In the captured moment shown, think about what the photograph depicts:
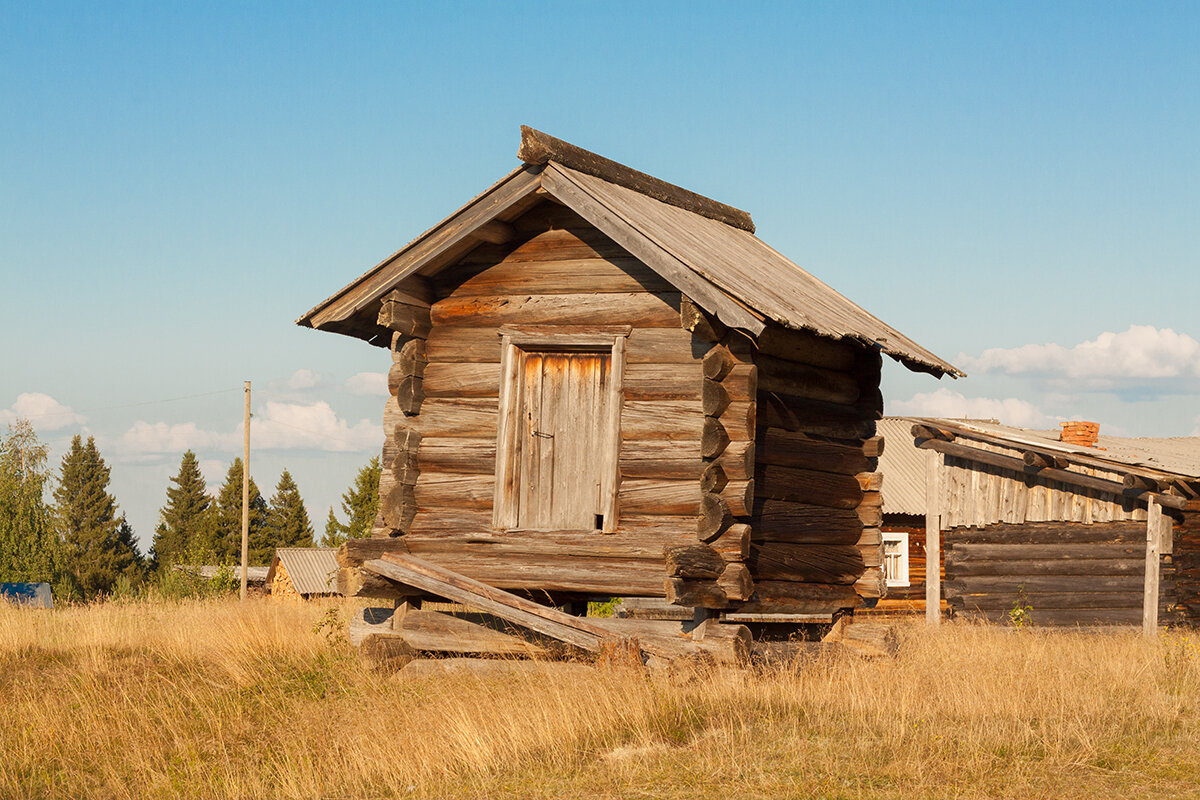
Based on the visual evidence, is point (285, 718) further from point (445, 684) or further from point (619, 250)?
point (619, 250)

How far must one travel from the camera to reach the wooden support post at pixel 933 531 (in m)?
22.4

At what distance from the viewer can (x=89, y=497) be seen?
262 feet

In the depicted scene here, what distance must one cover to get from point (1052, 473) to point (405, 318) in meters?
13.2

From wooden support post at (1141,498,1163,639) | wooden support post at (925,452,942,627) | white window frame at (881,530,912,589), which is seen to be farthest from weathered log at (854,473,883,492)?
white window frame at (881,530,912,589)

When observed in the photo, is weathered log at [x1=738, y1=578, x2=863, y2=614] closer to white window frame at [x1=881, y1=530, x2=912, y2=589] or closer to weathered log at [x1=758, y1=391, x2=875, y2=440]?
weathered log at [x1=758, y1=391, x2=875, y2=440]

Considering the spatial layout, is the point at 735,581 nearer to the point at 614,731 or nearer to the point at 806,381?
the point at 614,731

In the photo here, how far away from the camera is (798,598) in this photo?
12.2 m

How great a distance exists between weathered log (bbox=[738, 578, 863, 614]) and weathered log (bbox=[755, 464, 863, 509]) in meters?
0.88

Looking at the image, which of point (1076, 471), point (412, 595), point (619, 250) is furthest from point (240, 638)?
point (1076, 471)

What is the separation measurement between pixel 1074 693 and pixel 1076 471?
1105 cm

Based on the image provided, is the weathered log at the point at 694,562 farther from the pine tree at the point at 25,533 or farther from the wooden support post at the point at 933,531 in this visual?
the pine tree at the point at 25,533

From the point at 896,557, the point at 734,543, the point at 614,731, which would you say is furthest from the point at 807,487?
the point at 896,557

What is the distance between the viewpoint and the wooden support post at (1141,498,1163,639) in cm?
1973

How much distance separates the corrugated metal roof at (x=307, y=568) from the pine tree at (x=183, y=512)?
1659 cm
